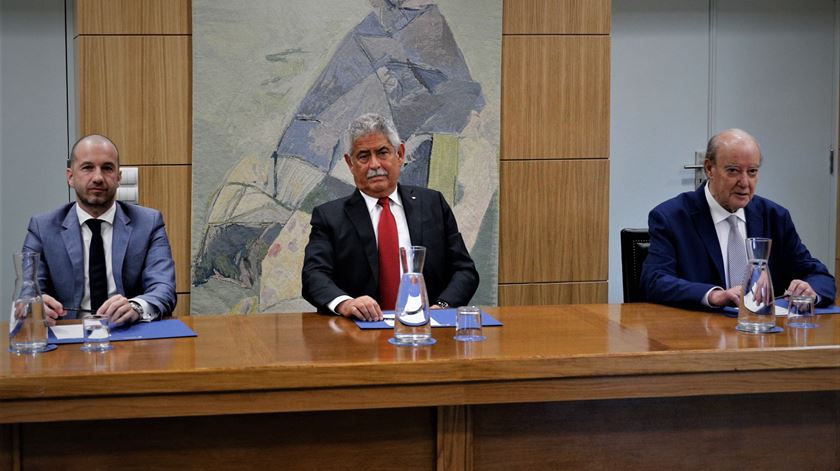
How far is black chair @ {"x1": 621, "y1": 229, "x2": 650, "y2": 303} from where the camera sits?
389 cm

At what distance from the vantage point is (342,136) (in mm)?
4949

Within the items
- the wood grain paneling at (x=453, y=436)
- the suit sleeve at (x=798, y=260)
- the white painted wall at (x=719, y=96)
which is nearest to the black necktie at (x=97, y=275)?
the wood grain paneling at (x=453, y=436)

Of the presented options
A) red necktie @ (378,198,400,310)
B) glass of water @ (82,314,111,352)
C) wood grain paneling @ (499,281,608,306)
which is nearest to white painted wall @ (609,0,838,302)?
wood grain paneling @ (499,281,608,306)

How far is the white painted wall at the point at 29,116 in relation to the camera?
17.3ft

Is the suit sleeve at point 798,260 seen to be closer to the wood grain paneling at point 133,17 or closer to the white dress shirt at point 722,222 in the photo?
the white dress shirt at point 722,222

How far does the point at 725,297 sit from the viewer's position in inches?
127

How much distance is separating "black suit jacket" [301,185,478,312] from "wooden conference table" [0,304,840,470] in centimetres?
80

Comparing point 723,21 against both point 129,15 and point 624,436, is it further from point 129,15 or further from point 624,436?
point 624,436

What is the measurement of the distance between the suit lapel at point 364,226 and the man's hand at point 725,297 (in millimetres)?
1251

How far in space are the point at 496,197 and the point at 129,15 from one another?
2.16 meters

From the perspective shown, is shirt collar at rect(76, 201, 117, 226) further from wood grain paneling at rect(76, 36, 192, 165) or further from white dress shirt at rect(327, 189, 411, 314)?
wood grain paneling at rect(76, 36, 192, 165)

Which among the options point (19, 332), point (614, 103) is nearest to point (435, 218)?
point (19, 332)

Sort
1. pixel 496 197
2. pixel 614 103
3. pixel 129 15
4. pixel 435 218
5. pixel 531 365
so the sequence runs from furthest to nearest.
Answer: pixel 614 103 < pixel 496 197 < pixel 129 15 < pixel 435 218 < pixel 531 365

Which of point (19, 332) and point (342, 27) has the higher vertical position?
point (342, 27)
